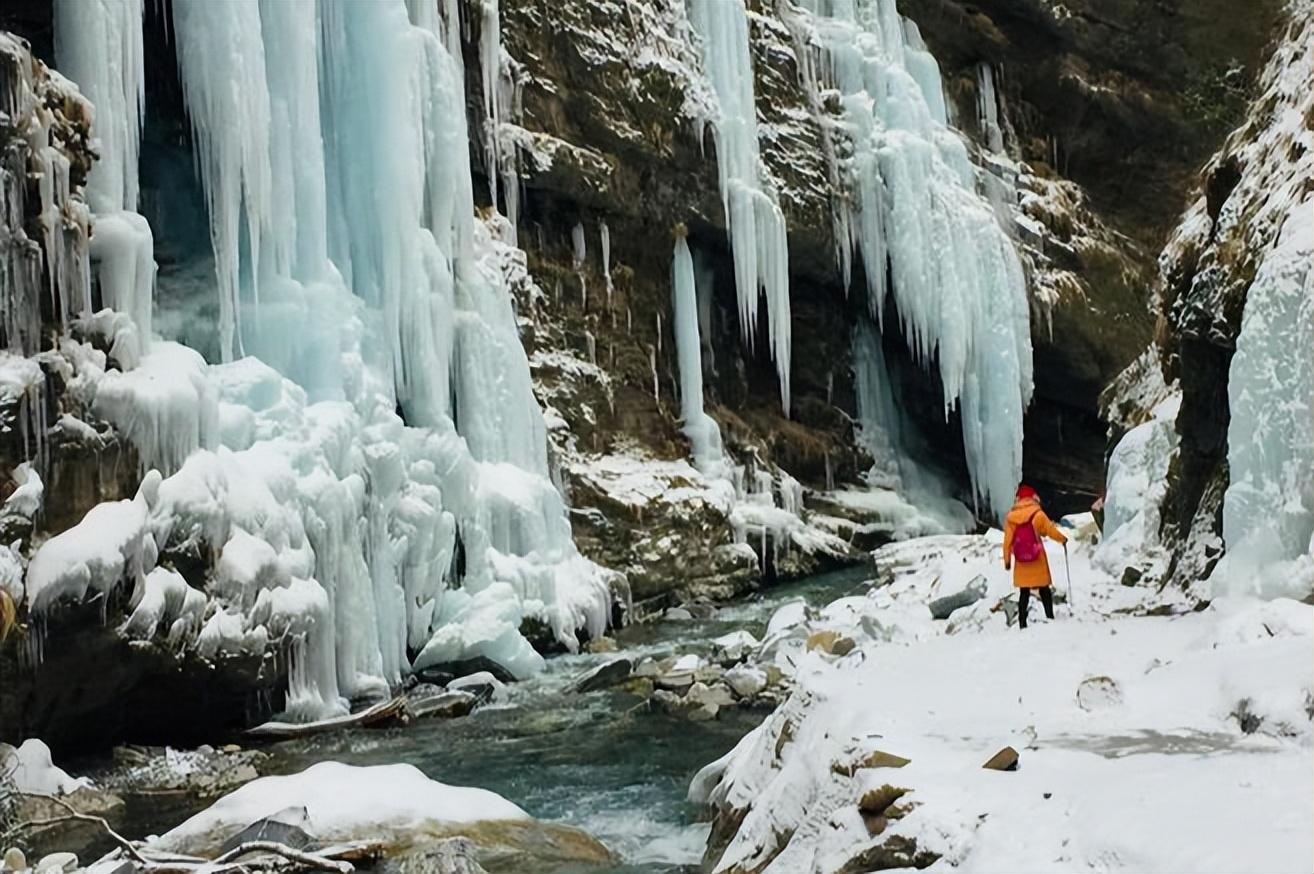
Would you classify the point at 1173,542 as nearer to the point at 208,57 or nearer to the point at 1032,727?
the point at 1032,727

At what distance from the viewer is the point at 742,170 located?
25109mm

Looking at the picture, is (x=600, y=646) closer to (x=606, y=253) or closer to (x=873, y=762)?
(x=606, y=253)

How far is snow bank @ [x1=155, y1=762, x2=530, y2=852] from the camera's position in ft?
24.4

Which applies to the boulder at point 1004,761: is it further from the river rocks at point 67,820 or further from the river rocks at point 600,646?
the river rocks at point 600,646

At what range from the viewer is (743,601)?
22.8m

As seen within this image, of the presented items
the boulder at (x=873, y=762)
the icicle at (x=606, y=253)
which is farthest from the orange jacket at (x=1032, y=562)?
the icicle at (x=606, y=253)

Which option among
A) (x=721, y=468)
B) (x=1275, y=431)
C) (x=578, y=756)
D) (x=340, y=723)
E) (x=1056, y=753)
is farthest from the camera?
(x=721, y=468)

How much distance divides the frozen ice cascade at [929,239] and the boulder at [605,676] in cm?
1383

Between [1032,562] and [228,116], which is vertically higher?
[228,116]

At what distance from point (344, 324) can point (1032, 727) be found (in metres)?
11.6

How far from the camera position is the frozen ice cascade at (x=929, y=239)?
1053 inches

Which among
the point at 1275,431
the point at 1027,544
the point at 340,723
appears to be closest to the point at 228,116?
the point at 340,723

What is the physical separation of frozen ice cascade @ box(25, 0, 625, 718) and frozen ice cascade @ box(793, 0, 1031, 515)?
11.0 m

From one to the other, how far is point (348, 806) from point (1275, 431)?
656cm
